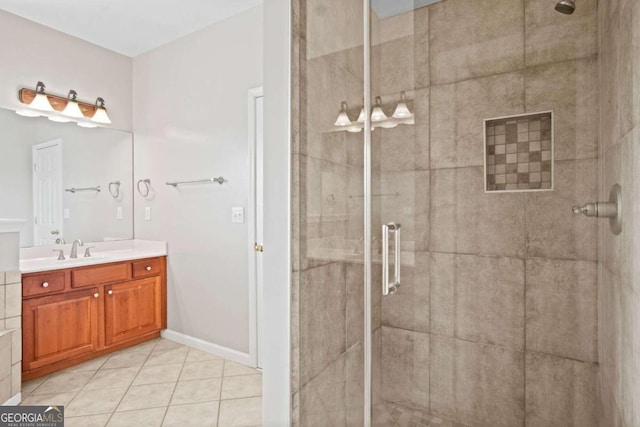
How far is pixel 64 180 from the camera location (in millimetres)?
3168

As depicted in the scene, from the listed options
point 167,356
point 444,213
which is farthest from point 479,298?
point 167,356

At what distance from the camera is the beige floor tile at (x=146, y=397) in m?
2.26

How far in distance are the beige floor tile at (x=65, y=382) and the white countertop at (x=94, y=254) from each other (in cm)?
76

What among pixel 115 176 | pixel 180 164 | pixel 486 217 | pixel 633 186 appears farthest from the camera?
pixel 115 176

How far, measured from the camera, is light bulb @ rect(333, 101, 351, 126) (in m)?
1.45

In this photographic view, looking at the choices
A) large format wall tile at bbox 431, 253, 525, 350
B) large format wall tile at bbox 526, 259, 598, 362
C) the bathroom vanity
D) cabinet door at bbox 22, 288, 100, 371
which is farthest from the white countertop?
large format wall tile at bbox 526, 259, 598, 362

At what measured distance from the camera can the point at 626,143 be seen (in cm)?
97

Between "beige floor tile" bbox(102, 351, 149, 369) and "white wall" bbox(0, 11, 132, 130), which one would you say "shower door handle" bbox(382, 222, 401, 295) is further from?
"white wall" bbox(0, 11, 132, 130)

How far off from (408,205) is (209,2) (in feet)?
7.52

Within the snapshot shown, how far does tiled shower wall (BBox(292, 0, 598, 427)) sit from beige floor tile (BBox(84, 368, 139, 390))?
1.79 m

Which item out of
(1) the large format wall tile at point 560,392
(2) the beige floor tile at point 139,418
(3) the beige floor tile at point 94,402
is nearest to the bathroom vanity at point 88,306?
(3) the beige floor tile at point 94,402

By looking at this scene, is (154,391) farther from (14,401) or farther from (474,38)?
(474,38)

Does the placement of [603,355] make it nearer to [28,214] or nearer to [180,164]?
[180,164]

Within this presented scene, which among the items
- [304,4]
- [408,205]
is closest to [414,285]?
[408,205]
